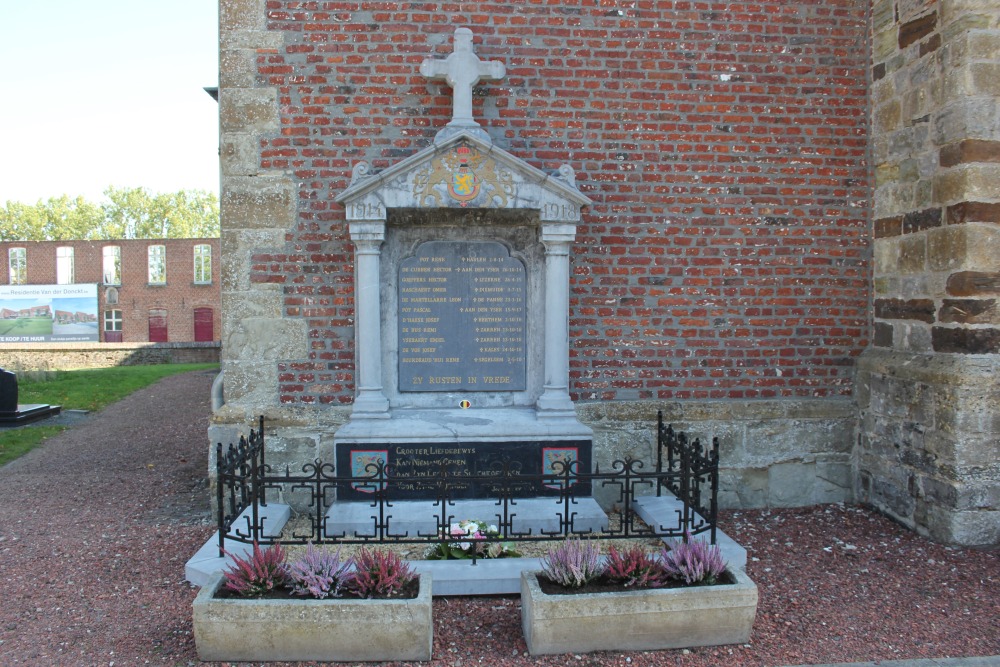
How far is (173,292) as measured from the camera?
119 ft

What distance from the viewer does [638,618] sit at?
3.79m

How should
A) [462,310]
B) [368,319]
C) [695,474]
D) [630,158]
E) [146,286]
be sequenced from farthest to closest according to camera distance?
1. [146,286]
2. [630,158]
3. [462,310]
4. [368,319]
5. [695,474]

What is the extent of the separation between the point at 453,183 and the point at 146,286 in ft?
116

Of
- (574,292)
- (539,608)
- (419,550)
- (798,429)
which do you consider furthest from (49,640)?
(798,429)

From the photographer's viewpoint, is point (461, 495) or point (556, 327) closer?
point (461, 495)

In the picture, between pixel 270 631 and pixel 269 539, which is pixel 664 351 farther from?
pixel 270 631

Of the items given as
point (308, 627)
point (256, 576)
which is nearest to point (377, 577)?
point (308, 627)

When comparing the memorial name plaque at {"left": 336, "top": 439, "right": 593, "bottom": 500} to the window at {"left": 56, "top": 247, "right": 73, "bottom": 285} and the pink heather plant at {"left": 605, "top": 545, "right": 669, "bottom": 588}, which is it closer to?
the pink heather plant at {"left": 605, "top": 545, "right": 669, "bottom": 588}

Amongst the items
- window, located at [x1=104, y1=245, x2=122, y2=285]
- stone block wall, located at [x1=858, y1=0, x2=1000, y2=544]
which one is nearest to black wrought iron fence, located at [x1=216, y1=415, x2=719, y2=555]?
stone block wall, located at [x1=858, y1=0, x2=1000, y2=544]

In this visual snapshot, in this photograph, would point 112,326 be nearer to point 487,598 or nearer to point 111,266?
point 111,266

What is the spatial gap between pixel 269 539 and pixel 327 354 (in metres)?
1.82

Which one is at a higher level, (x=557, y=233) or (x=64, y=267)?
(x=64, y=267)

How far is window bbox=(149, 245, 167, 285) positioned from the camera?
36.2 m

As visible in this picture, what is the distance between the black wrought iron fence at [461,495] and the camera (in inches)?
183
